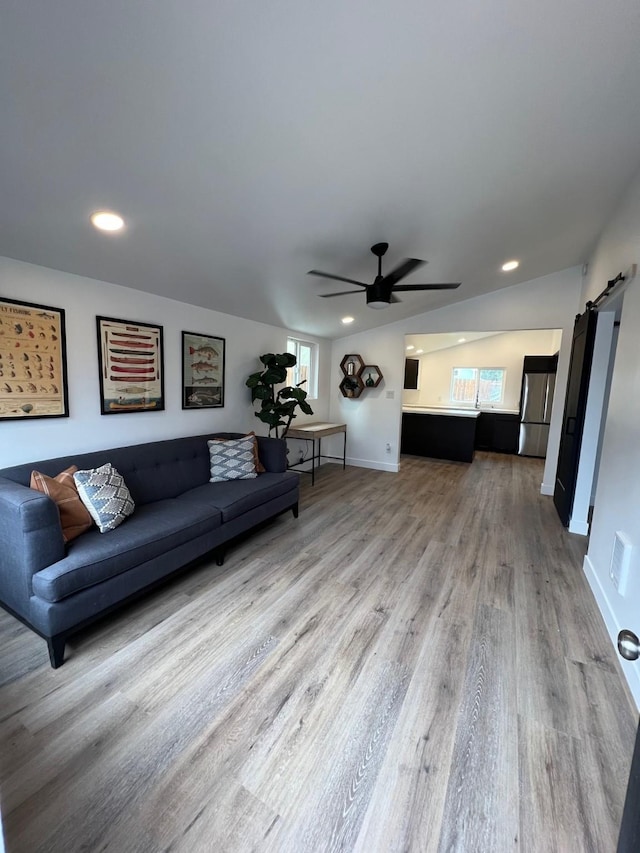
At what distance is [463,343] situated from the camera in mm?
8086

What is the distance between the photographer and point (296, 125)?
5.40 ft

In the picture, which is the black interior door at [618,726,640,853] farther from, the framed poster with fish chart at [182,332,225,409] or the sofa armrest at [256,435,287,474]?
the framed poster with fish chart at [182,332,225,409]

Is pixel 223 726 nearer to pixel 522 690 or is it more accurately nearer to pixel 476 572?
pixel 522 690

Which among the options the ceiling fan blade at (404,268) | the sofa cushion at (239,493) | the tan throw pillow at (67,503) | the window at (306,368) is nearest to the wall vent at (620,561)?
the ceiling fan blade at (404,268)

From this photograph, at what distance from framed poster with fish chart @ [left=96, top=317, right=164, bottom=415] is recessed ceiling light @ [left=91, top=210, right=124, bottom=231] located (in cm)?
79

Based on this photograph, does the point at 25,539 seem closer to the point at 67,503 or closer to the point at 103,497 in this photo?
the point at 67,503

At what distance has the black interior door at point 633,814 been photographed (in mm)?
640

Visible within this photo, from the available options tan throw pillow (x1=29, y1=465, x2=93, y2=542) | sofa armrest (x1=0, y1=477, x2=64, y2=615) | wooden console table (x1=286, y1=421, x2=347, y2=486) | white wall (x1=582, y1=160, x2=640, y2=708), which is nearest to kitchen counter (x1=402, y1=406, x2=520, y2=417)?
wooden console table (x1=286, y1=421, x2=347, y2=486)

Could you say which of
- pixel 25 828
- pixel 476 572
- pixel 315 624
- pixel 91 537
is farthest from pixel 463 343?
pixel 25 828

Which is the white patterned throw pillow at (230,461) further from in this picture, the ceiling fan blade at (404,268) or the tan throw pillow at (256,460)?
the ceiling fan blade at (404,268)

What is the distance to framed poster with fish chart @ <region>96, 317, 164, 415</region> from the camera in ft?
9.10

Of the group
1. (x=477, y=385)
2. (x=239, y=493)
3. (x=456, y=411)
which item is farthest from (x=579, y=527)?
(x=477, y=385)

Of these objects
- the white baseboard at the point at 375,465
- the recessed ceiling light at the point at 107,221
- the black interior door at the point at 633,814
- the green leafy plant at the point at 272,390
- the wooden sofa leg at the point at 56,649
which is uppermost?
the recessed ceiling light at the point at 107,221

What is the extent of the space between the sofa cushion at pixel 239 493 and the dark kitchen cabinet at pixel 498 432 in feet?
17.9
